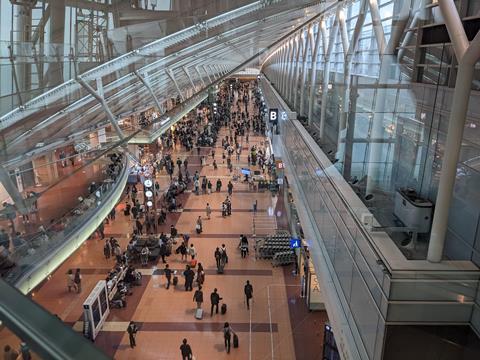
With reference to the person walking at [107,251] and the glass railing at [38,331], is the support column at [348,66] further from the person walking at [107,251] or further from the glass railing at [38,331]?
the person walking at [107,251]

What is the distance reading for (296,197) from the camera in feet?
43.8

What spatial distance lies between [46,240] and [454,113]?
6.91 metres

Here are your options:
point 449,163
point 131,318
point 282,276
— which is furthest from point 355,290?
point 282,276

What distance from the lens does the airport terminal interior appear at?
14.3ft

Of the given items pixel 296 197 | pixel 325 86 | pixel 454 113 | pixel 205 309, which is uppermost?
pixel 454 113

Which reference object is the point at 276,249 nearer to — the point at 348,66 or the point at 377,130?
the point at 348,66

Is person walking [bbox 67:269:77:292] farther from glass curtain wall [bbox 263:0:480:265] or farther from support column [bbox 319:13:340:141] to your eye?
glass curtain wall [bbox 263:0:480:265]

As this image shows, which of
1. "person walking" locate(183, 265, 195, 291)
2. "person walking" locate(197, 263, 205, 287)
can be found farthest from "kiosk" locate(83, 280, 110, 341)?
"person walking" locate(197, 263, 205, 287)

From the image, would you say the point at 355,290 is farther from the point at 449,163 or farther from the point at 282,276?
the point at 282,276

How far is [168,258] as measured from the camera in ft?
54.9

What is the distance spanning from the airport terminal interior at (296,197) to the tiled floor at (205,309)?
6 centimetres

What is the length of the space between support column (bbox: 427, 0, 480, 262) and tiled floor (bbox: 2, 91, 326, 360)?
725 cm

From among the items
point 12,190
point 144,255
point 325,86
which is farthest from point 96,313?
point 325,86

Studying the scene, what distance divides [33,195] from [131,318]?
6.43m
